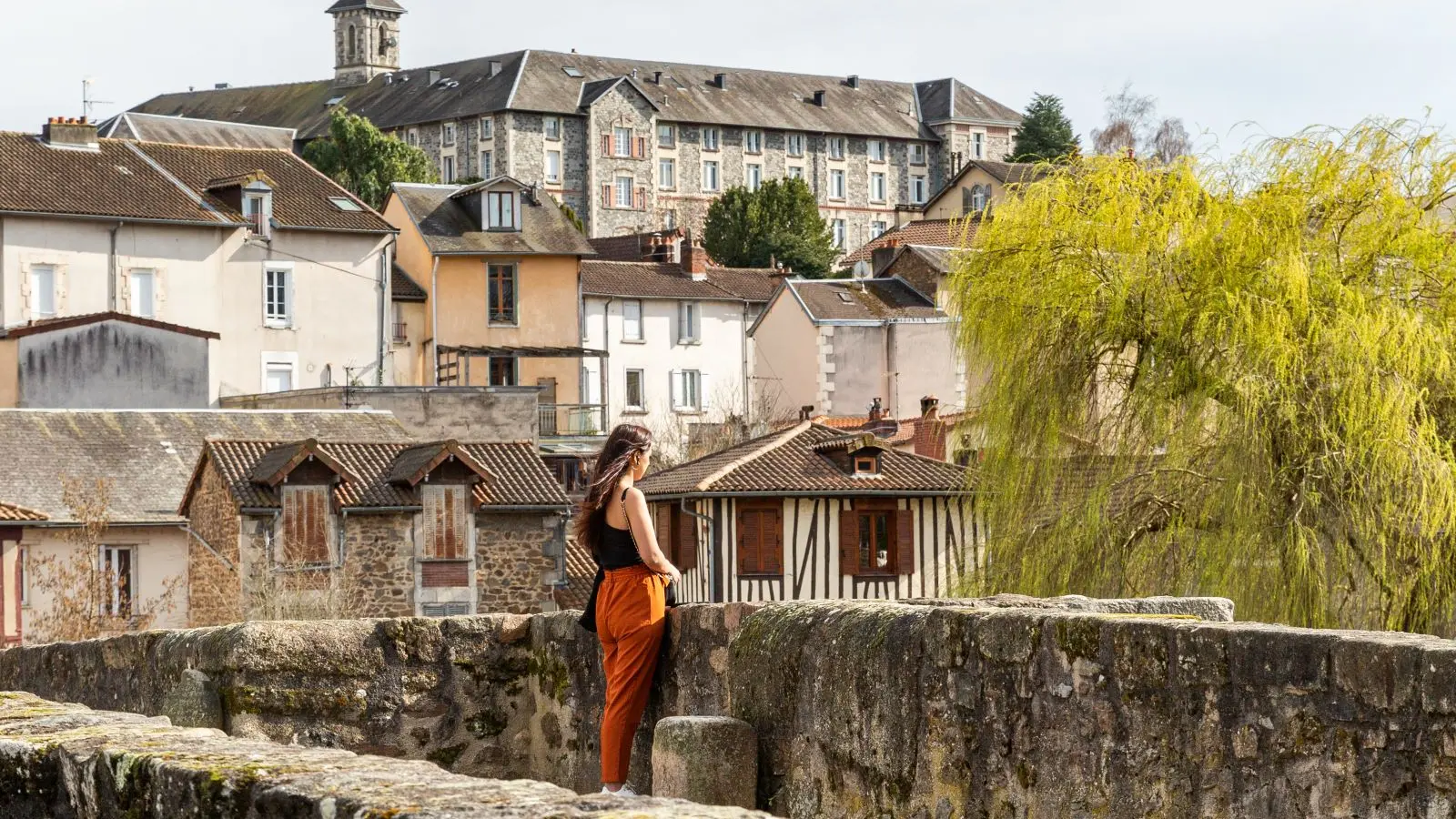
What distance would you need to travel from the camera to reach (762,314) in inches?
2766

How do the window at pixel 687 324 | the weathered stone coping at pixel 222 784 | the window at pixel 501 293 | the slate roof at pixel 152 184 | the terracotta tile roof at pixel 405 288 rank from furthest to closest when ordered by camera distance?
1. the window at pixel 687 324
2. the window at pixel 501 293
3. the terracotta tile roof at pixel 405 288
4. the slate roof at pixel 152 184
5. the weathered stone coping at pixel 222 784

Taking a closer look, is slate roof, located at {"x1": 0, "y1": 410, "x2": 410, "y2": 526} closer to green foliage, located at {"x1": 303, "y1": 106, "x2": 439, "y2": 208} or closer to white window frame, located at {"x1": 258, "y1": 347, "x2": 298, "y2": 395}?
white window frame, located at {"x1": 258, "y1": 347, "x2": 298, "y2": 395}

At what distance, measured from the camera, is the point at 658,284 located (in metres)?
74.2

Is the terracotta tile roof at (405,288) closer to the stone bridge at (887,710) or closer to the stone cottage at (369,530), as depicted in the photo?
the stone cottage at (369,530)

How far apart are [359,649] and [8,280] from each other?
149 ft

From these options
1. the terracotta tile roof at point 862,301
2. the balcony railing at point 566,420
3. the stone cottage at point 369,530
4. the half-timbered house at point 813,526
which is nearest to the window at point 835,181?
the terracotta tile roof at point 862,301

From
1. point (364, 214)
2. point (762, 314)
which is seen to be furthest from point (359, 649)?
point (762, 314)

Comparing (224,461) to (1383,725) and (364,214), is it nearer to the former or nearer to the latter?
(364,214)

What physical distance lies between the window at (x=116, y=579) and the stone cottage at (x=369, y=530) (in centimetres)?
118

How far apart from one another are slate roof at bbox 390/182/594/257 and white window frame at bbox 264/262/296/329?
24.8 feet

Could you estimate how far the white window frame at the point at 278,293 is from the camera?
181ft

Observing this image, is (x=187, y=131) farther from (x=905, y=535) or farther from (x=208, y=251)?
(x=905, y=535)

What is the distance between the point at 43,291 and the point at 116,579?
20.0 meters

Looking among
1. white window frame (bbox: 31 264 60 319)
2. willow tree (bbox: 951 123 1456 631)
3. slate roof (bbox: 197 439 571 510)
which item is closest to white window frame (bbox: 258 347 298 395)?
white window frame (bbox: 31 264 60 319)
